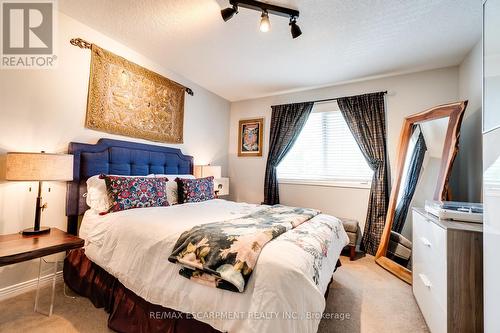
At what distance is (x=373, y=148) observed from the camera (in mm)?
3156

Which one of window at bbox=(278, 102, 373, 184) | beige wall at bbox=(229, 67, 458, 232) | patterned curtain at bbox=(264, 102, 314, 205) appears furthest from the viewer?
patterned curtain at bbox=(264, 102, 314, 205)

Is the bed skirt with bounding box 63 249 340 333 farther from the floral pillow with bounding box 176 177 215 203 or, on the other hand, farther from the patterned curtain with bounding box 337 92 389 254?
the patterned curtain with bounding box 337 92 389 254

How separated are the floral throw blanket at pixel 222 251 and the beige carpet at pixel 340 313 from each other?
0.88m

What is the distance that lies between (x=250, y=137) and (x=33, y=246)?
10.7 feet

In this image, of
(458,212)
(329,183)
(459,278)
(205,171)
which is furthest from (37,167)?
(329,183)

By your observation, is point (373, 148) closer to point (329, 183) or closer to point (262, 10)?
point (329, 183)

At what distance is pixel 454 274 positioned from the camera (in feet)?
4.21

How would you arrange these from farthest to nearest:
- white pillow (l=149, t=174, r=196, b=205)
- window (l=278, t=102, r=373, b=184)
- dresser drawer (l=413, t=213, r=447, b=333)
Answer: window (l=278, t=102, r=373, b=184) → white pillow (l=149, t=174, r=196, b=205) → dresser drawer (l=413, t=213, r=447, b=333)

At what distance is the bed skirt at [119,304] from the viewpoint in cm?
132

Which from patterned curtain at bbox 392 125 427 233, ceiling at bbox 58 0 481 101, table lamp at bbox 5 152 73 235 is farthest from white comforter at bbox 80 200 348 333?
ceiling at bbox 58 0 481 101

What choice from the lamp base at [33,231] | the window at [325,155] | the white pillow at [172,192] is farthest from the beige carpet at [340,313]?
the window at [325,155]

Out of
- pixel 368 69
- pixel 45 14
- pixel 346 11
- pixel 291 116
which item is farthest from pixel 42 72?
pixel 368 69

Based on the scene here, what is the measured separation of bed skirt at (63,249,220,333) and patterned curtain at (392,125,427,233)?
2624 millimetres

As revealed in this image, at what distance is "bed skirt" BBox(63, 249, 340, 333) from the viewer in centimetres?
132
